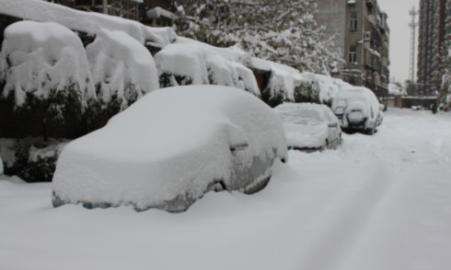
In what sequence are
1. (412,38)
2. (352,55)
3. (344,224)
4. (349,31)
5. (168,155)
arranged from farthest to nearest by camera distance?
1. (412,38)
2. (352,55)
3. (349,31)
4. (344,224)
5. (168,155)

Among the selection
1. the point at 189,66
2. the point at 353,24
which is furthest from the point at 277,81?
the point at 353,24

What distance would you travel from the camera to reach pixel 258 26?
30359mm

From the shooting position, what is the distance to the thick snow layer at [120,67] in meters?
9.97

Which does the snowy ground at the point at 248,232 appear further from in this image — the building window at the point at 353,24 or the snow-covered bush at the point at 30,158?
the building window at the point at 353,24

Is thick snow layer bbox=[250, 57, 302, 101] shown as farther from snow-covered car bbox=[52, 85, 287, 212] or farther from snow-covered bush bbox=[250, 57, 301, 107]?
snow-covered car bbox=[52, 85, 287, 212]

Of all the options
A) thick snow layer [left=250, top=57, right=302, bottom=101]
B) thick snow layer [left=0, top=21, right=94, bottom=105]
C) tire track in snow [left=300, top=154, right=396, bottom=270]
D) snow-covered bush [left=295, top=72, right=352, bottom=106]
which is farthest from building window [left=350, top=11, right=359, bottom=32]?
thick snow layer [left=0, top=21, right=94, bottom=105]

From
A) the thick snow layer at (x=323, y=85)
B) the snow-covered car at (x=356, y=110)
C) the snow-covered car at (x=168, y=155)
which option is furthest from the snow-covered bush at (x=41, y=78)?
the thick snow layer at (x=323, y=85)

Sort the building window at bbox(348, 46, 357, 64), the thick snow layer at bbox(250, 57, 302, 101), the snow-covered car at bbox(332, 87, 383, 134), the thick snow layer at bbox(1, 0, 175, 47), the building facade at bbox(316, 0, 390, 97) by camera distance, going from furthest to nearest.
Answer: the building window at bbox(348, 46, 357, 64) → the building facade at bbox(316, 0, 390, 97) → the snow-covered car at bbox(332, 87, 383, 134) → the thick snow layer at bbox(250, 57, 302, 101) → the thick snow layer at bbox(1, 0, 175, 47)

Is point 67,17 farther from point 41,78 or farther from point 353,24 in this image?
point 353,24

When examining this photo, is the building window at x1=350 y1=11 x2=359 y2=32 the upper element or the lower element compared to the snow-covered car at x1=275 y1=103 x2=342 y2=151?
upper

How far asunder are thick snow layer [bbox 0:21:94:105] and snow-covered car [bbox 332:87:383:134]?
51.5ft

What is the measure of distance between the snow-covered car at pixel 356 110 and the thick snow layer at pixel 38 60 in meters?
15.7

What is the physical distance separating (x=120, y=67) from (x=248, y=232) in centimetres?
548

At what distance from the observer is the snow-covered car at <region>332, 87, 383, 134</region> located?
898 inches
